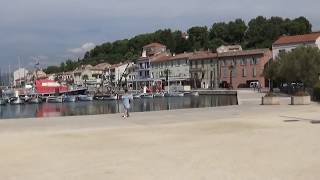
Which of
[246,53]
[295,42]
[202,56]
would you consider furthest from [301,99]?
[202,56]

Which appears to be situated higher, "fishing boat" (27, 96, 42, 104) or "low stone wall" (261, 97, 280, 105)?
"low stone wall" (261, 97, 280, 105)

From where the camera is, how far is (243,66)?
138 m

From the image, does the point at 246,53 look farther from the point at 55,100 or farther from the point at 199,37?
the point at 199,37

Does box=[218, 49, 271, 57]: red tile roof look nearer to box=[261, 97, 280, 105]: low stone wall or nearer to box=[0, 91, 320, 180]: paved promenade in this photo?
box=[261, 97, 280, 105]: low stone wall

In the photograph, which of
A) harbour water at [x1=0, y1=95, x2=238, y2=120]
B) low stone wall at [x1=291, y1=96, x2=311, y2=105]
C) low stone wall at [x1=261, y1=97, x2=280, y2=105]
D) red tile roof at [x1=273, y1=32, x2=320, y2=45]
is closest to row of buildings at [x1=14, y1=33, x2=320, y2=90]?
red tile roof at [x1=273, y1=32, x2=320, y2=45]

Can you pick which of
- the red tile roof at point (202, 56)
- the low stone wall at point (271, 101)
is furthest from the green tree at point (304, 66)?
the red tile roof at point (202, 56)

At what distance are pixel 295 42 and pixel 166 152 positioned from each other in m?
112

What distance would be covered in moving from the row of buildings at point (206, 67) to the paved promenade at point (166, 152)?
96.2 m

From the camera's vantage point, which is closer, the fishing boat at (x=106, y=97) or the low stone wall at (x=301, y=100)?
the low stone wall at (x=301, y=100)

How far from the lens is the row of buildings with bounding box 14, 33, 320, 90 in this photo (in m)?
131

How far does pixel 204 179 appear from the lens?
489 inches

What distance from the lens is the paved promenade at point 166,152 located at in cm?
1341

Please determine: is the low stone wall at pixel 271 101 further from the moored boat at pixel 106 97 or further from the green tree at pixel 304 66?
the moored boat at pixel 106 97

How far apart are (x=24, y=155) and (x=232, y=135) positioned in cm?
840
